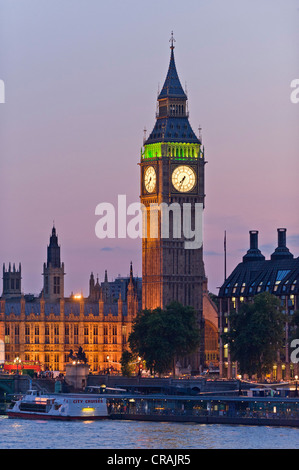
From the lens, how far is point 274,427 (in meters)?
174

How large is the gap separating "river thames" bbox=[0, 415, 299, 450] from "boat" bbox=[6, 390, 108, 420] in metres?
2.71

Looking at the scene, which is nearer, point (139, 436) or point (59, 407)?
point (139, 436)

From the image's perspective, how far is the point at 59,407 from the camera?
617ft

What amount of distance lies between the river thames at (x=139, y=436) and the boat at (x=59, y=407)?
107 inches

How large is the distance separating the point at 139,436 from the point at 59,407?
24.1 metres

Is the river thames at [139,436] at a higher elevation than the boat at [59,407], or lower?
lower

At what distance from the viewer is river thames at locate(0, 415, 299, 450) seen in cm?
15825

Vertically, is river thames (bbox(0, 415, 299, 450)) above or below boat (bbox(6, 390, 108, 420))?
below

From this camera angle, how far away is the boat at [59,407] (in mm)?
186375

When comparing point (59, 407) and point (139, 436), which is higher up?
point (59, 407)
